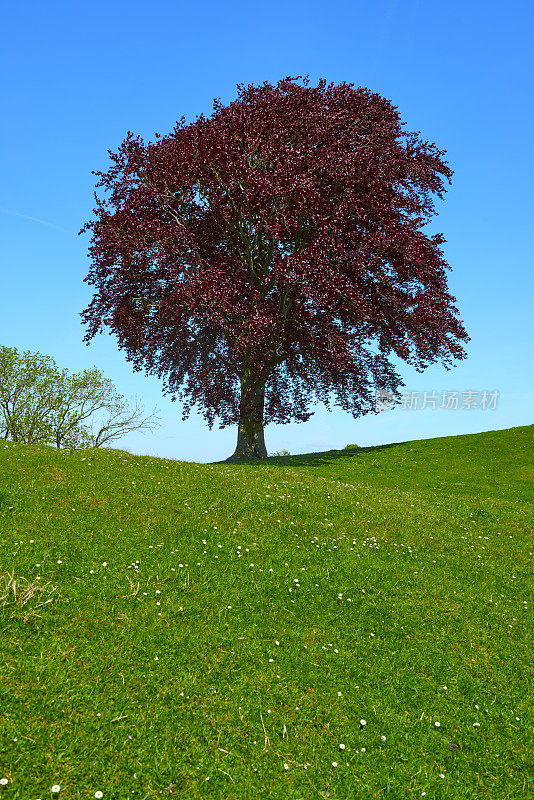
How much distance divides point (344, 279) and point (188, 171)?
36.1 ft

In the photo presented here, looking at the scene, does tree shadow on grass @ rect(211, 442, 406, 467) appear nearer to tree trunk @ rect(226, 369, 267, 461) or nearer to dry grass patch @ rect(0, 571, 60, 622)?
tree trunk @ rect(226, 369, 267, 461)

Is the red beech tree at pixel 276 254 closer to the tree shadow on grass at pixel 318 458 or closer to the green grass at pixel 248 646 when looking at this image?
the tree shadow on grass at pixel 318 458

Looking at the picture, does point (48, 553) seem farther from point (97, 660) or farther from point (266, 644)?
point (266, 644)

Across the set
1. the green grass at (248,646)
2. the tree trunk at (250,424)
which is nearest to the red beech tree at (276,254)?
the tree trunk at (250,424)

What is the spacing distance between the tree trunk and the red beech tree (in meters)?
0.10

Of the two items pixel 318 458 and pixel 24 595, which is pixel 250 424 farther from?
pixel 24 595

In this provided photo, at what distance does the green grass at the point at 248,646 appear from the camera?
291 inches

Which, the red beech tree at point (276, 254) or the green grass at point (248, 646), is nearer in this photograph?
the green grass at point (248, 646)

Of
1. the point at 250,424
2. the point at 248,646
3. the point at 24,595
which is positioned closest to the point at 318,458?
the point at 250,424

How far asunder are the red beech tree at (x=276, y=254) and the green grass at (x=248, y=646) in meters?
14.2

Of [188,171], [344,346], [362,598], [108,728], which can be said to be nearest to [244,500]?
[362,598]

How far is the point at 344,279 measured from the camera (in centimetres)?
2869

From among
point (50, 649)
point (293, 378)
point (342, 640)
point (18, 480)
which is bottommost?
point (342, 640)

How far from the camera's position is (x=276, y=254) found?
32688 mm
